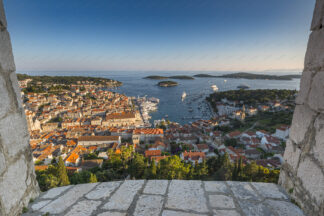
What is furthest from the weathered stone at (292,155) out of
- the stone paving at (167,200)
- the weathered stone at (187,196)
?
the weathered stone at (187,196)

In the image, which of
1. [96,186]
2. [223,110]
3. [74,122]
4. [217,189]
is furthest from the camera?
[223,110]

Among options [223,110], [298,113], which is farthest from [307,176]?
[223,110]

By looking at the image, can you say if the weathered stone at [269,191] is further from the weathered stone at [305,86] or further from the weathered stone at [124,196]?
the weathered stone at [124,196]

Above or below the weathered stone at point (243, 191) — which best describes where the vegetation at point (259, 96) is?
below

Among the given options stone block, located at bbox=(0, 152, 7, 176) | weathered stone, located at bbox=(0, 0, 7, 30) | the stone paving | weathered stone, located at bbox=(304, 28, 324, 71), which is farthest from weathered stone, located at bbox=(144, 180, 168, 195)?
weathered stone, located at bbox=(0, 0, 7, 30)

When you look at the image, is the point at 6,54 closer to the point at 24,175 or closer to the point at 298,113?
the point at 24,175

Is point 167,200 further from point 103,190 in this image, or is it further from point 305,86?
point 305,86
